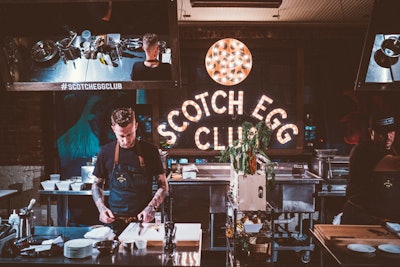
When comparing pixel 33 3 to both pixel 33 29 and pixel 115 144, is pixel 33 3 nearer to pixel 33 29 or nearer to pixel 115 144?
pixel 33 29

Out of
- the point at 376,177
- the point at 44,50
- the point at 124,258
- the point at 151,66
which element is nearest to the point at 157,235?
the point at 124,258

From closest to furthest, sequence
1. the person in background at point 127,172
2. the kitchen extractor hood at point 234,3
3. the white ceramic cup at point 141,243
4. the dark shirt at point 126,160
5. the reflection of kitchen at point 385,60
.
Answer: the white ceramic cup at point 141,243 → the reflection of kitchen at point 385,60 → the person in background at point 127,172 → the dark shirt at point 126,160 → the kitchen extractor hood at point 234,3

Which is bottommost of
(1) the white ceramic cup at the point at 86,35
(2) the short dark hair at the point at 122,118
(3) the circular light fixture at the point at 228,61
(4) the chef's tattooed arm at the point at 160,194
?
(4) the chef's tattooed arm at the point at 160,194

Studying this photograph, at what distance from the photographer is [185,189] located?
681 centimetres

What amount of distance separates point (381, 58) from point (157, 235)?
3.13 m

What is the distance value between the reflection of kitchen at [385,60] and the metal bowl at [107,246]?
10.6 feet

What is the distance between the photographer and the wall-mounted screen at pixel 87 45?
141 inches

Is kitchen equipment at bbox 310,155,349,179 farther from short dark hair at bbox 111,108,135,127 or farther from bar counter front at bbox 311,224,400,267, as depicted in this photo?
short dark hair at bbox 111,108,135,127

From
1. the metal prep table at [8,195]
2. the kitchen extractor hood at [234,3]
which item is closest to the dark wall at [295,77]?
the metal prep table at [8,195]

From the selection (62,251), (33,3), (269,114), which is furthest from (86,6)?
(269,114)

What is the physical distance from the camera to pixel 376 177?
4730mm

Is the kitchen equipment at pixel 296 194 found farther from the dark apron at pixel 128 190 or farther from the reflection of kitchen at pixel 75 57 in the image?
the reflection of kitchen at pixel 75 57

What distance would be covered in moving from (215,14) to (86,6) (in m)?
4.17

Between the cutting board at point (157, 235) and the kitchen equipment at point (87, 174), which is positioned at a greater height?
the kitchen equipment at point (87, 174)
